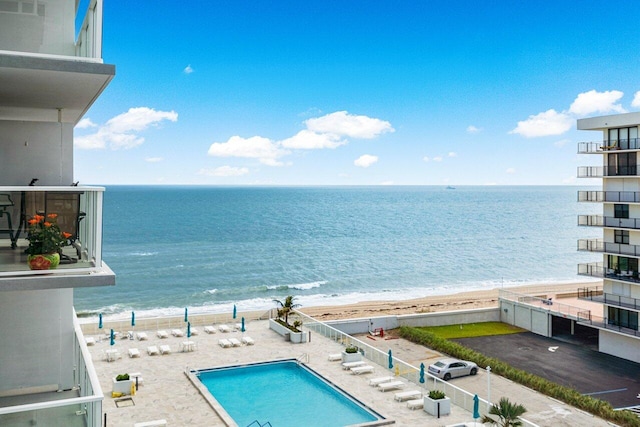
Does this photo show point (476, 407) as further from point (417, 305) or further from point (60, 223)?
point (417, 305)

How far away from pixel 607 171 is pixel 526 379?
12456 mm

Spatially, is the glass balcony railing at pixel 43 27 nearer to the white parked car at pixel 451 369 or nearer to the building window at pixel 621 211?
the white parked car at pixel 451 369

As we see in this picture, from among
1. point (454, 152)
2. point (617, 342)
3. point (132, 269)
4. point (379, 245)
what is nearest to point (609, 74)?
point (454, 152)

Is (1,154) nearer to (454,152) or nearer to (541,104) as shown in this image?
(541,104)

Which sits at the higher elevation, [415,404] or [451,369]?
[415,404]

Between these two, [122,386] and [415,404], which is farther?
[122,386]

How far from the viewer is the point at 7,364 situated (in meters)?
11.4

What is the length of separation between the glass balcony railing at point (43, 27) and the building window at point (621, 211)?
93.5 ft

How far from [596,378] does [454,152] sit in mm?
163762

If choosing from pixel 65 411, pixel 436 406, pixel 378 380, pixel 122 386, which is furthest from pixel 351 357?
pixel 65 411

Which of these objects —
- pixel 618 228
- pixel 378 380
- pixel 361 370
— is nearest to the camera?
pixel 378 380

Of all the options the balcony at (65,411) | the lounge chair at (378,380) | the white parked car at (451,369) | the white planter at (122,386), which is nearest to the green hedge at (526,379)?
the white parked car at (451,369)

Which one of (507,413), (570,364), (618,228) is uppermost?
(618,228)

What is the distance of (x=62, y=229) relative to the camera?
30.5 feet
